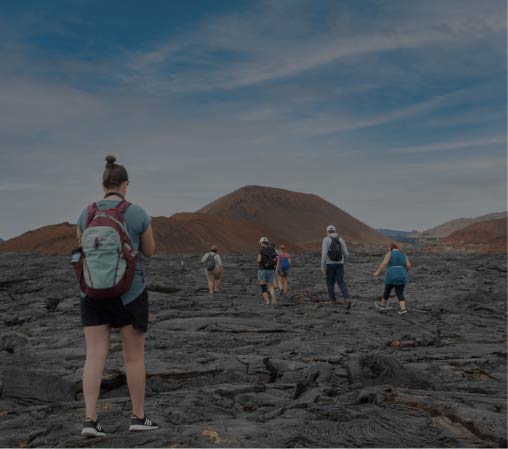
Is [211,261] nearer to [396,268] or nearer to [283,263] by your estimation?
[283,263]

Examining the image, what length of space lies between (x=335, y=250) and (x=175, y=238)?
45.6 metres

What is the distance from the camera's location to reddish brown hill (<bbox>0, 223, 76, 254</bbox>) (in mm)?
57125

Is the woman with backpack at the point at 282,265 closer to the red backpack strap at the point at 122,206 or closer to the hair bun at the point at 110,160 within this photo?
the hair bun at the point at 110,160

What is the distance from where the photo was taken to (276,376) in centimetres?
774

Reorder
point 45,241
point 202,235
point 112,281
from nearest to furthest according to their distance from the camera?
point 112,281
point 45,241
point 202,235

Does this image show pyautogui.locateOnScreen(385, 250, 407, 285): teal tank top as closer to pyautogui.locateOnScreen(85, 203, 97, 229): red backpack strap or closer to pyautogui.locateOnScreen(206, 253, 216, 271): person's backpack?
pyautogui.locateOnScreen(206, 253, 216, 271): person's backpack

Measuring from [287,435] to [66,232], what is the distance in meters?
62.6

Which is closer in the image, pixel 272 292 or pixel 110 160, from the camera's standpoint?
pixel 110 160

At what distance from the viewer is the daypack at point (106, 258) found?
13.9 ft

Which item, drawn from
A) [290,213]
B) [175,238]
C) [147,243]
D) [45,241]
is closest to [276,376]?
[147,243]

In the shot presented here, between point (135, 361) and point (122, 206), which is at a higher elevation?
point (122, 206)

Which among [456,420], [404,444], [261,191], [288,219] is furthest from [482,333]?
[261,191]

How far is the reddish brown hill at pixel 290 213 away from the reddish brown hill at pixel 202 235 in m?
37.3

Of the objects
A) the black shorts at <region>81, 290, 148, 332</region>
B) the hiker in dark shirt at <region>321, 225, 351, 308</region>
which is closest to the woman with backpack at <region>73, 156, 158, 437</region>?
the black shorts at <region>81, 290, 148, 332</region>
